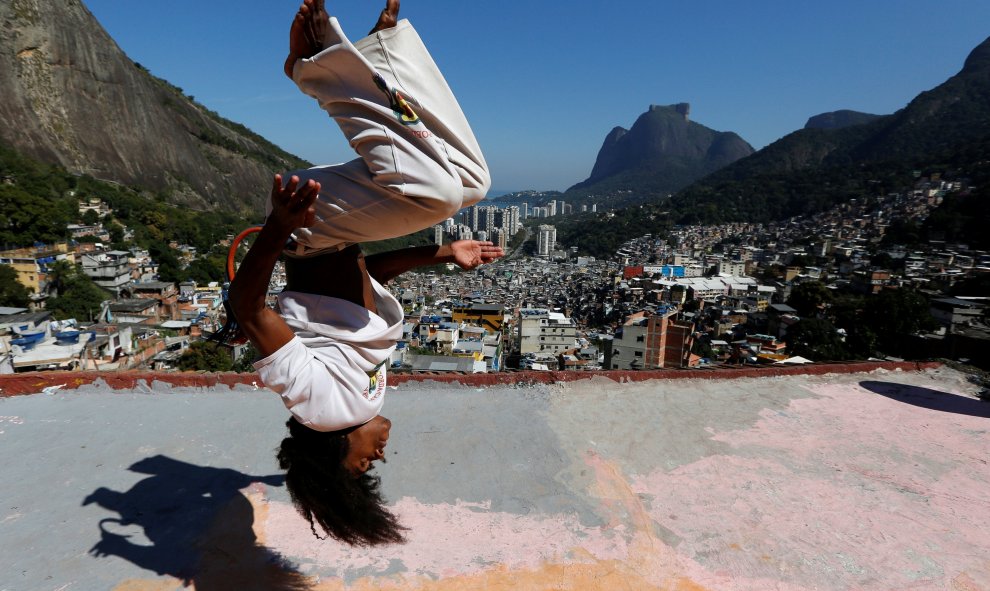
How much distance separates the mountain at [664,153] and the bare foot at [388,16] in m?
146

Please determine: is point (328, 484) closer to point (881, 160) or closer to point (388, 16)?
point (388, 16)

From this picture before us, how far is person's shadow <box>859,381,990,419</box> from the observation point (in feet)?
12.7

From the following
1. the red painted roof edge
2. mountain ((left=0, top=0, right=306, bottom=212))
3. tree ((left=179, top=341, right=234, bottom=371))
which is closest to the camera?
the red painted roof edge

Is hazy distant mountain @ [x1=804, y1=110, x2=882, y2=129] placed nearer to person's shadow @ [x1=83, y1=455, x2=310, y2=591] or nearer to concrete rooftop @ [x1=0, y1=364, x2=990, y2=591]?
concrete rooftop @ [x1=0, y1=364, x2=990, y2=591]

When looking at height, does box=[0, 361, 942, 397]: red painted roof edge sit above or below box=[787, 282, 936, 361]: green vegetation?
above

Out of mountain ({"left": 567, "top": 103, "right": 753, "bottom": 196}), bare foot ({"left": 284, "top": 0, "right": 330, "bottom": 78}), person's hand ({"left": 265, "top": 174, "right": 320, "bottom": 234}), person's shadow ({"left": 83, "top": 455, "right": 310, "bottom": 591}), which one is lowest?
person's shadow ({"left": 83, "top": 455, "right": 310, "bottom": 591})

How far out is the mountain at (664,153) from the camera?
148 meters

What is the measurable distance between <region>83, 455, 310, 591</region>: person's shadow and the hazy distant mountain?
173m

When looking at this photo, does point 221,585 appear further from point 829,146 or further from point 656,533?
point 829,146

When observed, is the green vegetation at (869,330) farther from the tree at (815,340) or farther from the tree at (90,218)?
the tree at (90,218)

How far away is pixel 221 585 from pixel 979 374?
5940 mm

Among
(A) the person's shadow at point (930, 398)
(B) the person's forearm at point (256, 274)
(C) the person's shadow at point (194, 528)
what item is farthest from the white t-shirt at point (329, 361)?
(A) the person's shadow at point (930, 398)

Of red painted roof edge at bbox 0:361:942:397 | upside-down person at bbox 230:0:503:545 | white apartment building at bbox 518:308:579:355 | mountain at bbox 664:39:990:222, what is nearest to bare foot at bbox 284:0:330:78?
upside-down person at bbox 230:0:503:545

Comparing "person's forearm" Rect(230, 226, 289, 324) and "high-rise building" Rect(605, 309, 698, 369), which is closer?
"person's forearm" Rect(230, 226, 289, 324)
